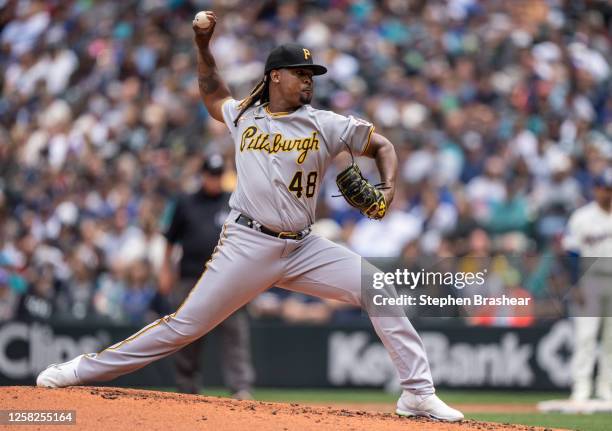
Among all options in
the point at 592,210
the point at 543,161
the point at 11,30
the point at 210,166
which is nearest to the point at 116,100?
the point at 11,30

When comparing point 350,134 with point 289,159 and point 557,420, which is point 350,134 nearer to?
point 289,159

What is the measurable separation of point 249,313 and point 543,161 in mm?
4386

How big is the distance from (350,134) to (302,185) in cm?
42

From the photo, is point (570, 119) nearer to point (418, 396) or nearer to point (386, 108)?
point (386, 108)

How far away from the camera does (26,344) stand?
12148mm

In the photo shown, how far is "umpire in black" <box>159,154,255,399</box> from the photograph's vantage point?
9.75m

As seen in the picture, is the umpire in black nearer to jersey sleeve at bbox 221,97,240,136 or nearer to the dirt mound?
the dirt mound

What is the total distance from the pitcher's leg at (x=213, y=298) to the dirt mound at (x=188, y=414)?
26cm

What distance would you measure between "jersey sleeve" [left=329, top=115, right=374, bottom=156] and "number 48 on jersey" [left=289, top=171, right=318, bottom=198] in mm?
214

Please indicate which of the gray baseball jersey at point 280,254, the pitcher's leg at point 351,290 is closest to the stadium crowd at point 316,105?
the gray baseball jersey at point 280,254

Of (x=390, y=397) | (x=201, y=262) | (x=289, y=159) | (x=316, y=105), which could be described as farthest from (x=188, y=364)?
(x=316, y=105)

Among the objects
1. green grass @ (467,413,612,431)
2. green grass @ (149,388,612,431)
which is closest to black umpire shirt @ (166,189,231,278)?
green grass @ (149,388,612,431)

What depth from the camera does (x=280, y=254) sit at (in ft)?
22.0

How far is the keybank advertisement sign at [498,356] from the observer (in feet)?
39.7
